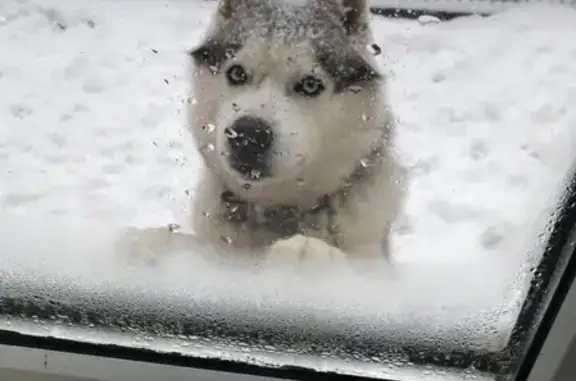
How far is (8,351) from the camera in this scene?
0.89 m

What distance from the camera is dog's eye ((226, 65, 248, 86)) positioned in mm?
857

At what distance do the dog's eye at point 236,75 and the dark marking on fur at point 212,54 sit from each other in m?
0.02

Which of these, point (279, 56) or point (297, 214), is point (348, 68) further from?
point (297, 214)

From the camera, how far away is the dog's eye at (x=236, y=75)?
857 mm

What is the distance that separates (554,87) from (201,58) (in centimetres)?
41

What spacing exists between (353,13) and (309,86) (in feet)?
0.33

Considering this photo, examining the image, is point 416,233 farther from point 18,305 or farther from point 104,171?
point 18,305

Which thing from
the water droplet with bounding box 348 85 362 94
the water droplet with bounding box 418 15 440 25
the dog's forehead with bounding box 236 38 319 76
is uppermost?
the water droplet with bounding box 418 15 440 25

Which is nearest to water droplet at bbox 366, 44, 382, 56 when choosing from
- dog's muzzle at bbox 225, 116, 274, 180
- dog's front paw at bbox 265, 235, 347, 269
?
dog's muzzle at bbox 225, 116, 274, 180

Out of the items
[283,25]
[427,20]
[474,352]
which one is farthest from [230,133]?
[474,352]

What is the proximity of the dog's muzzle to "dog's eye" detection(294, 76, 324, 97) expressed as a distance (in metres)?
0.06

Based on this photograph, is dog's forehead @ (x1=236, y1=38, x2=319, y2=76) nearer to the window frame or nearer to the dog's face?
the dog's face

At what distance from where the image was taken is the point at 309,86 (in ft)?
2.81

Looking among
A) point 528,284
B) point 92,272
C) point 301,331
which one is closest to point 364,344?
point 301,331
